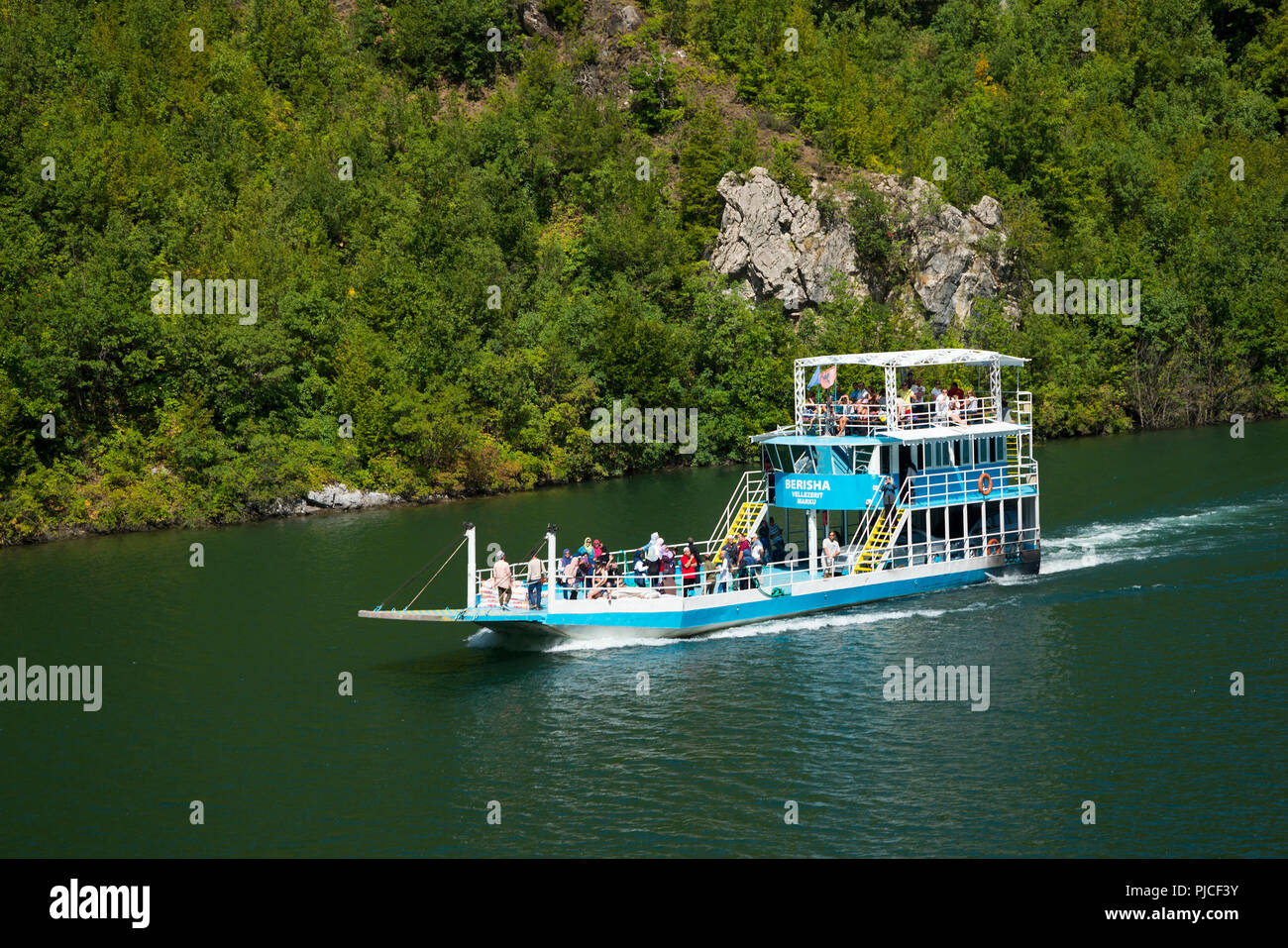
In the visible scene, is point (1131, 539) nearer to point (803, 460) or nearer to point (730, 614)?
point (803, 460)

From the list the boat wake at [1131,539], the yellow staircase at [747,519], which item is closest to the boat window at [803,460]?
the yellow staircase at [747,519]

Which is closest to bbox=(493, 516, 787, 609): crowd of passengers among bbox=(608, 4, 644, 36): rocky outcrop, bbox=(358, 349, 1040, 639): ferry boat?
bbox=(358, 349, 1040, 639): ferry boat

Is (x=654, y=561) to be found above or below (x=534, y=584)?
above

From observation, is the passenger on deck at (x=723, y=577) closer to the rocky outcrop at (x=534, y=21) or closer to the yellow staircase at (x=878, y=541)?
the yellow staircase at (x=878, y=541)

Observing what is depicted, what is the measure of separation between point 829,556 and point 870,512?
2955 mm

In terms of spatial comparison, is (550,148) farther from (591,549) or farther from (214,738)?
(214,738)

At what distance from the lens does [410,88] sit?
12900 cm

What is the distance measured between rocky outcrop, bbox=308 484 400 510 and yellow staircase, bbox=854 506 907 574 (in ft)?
133

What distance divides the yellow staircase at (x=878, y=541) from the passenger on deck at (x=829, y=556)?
101 cm

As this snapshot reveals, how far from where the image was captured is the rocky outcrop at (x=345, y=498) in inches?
3221

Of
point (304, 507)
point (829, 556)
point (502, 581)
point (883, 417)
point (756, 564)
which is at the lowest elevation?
point (502, 581)
